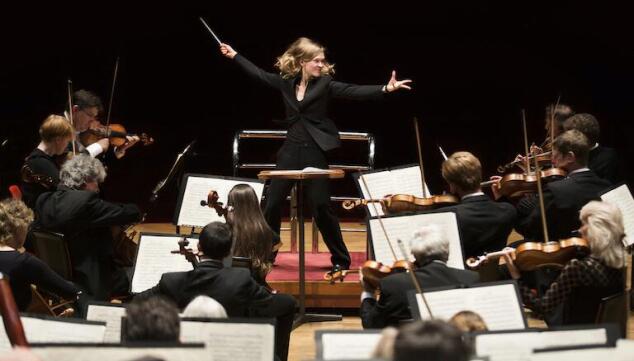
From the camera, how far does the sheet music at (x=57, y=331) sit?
11.6 ft

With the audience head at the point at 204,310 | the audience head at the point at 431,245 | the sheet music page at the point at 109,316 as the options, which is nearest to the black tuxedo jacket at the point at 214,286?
the sheet music page at the point at 109,316

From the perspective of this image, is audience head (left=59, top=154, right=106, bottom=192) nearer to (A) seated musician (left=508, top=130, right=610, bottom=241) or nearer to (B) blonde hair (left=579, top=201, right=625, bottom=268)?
(A) seated musician (left=508, top=130, right=610, bottom=241)

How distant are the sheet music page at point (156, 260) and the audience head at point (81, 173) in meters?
0.46

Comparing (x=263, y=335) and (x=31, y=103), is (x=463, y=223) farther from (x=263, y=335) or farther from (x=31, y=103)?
(x=31, y=103)

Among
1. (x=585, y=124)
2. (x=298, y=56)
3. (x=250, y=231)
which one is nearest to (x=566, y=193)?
(x=585, y=124)

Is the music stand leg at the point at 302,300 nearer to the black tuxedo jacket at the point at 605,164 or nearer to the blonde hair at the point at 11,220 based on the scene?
the blonde hair at the point at 11,220

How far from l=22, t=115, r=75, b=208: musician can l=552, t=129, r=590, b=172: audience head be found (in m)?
2.81

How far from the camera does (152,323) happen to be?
310 cm

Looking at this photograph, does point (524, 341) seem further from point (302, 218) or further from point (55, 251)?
point (55, 251)

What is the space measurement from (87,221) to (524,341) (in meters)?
2.65

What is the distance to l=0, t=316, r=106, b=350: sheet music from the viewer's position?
11.6 feet

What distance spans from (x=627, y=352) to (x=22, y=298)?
279cm

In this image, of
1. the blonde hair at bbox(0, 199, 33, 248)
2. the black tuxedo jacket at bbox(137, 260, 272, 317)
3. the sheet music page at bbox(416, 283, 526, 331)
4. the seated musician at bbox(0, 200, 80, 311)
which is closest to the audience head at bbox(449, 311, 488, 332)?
the sheet music page at bbox(416, 283, 526, 331)

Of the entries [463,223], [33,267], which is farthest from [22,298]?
[463,223]
